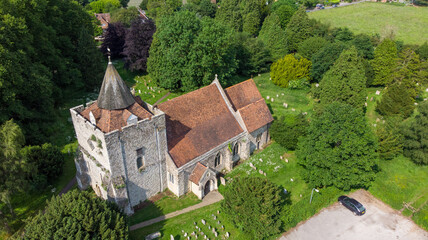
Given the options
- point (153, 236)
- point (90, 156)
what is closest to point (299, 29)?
point (90, 156)

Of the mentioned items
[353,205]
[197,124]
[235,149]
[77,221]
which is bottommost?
[353,205]

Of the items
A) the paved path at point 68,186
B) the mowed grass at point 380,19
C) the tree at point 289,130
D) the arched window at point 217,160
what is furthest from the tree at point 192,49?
the mowed grass at point 380,19

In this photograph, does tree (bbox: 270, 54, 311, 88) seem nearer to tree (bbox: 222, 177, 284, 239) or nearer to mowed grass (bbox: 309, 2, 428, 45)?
mowed grass (bbox: 309, 2, 428, 45)

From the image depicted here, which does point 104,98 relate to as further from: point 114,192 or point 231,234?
point 231,234

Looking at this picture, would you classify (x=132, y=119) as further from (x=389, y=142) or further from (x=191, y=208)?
(x=389, y=142)

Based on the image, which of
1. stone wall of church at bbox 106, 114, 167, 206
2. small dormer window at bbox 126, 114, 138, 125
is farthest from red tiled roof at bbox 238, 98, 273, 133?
small dormer window at bbox 126, 114, 138, 125

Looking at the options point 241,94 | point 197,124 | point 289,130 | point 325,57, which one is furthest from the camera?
point 325,57
